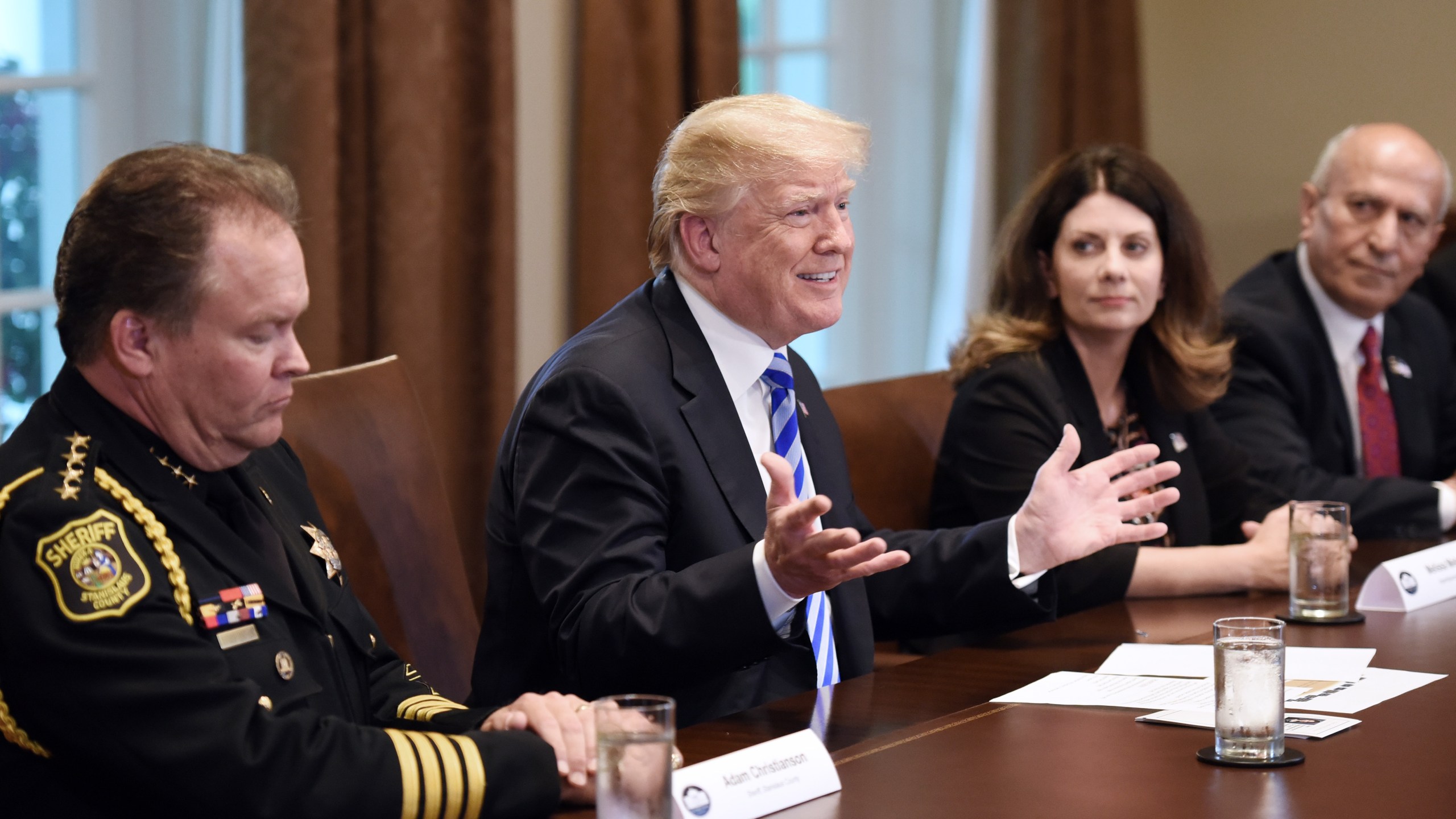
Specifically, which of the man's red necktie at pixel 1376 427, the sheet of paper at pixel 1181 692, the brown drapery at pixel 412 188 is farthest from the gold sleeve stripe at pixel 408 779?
the man's red necktie at pixel 1376 427

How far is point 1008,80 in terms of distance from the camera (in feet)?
15.5

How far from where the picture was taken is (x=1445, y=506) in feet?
9.38

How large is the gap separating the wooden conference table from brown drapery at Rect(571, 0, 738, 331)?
64.0 inches

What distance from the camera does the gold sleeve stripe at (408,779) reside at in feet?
4.22

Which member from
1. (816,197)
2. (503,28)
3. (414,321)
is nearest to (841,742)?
(816,197)

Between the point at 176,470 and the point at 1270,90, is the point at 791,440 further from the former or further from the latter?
the point at 1270,90

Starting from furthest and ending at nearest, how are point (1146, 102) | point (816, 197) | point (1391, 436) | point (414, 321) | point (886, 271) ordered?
point (1146, 102) → point (886, 271) → point (1391, 436) → point (414, 321) → point (816, 197)

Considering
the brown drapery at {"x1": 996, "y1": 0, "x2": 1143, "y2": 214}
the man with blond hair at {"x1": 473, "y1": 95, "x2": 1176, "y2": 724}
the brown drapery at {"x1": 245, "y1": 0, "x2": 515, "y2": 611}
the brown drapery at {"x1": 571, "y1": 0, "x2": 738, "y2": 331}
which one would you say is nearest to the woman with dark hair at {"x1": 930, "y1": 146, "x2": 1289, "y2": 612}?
the man with blond hair at {"x1": 473, "y1": 95, "x2": 1176, "y2": 724}

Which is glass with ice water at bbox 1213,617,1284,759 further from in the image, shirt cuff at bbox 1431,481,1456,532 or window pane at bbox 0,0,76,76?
window pane at bbox 0,0,76,76

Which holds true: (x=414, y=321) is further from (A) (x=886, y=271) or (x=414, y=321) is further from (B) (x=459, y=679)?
(A) (x=886, y=271)

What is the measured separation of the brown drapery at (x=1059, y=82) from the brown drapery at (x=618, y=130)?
1576 millimetres

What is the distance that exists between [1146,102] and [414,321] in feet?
10.9

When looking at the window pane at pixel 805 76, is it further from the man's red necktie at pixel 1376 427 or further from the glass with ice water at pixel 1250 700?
the glass with ice water at pixel 1250 700

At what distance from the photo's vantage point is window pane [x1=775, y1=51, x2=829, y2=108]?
430cm
